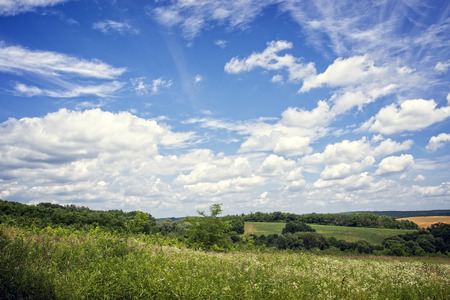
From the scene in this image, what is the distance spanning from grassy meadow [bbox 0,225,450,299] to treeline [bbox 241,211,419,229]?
92188 mm

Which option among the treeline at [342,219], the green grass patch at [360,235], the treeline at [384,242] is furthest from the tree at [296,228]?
the treeline at [342,219]

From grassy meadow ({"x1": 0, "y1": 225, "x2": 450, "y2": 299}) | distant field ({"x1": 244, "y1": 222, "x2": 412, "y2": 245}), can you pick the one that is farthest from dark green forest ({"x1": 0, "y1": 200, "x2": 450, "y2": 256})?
distant field ({"x1": 244, "y1": 222, "x2": 412, "y2": 245})

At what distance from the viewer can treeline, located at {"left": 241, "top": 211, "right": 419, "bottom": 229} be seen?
8775 cm

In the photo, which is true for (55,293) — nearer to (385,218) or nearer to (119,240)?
(119,240)

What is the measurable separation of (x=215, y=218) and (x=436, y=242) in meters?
62.9

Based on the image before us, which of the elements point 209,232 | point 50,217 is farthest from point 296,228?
point 50,217

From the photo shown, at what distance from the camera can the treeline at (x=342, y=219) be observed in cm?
8775

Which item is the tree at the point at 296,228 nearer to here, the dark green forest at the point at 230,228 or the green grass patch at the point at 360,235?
the dark green forest at the point at 230,228

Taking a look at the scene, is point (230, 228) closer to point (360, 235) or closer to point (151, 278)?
point (151, 278)

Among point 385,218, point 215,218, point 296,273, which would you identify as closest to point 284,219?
point 385,218

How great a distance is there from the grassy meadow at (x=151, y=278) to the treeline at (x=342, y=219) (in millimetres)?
92188

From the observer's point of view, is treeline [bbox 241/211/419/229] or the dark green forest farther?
treeline [bbox 241/211/419/229]

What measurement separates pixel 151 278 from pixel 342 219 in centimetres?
10768

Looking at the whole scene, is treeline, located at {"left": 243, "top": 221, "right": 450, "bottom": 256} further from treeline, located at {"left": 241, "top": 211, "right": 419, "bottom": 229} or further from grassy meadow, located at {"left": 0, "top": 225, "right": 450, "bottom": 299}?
grassy meadow, located at {"left": 0, "top": 225, "right": 450, "bottom": 299}
